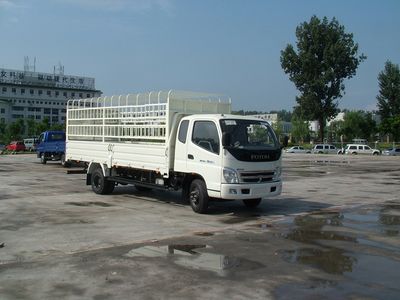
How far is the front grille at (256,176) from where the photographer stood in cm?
1207

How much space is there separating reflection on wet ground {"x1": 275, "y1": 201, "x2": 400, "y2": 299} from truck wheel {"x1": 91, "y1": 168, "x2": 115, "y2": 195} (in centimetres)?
665

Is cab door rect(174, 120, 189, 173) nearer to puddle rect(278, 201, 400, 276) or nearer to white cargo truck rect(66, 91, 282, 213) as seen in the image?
white cargo truck rect(66, 91, 282, 213)

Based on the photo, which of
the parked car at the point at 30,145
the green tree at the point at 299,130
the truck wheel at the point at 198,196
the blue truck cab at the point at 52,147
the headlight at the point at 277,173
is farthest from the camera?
the green tree at the point at 299,130

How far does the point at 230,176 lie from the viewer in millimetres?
11914

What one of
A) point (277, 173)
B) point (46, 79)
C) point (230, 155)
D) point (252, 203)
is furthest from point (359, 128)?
point (46, 79)

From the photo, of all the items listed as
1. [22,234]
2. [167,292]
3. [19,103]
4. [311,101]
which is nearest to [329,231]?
[167,292]

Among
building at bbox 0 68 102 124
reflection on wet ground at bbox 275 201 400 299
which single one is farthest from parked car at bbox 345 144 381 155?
building at bbox 0 68 102 124

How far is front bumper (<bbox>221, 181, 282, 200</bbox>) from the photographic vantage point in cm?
1185

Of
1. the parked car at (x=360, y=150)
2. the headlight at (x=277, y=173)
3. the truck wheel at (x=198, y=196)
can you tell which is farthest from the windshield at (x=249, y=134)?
the parked car at (x=360, y=150)

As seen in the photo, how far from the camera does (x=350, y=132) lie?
343 ft

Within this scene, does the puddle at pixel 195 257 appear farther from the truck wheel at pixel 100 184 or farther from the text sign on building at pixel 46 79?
the text sign on building at pixel 46 79

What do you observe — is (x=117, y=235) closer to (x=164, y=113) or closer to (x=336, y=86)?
(x=164, y=113)

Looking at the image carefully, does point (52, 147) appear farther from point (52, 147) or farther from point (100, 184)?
point (100, 184)

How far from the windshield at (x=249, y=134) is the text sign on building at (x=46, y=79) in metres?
156
